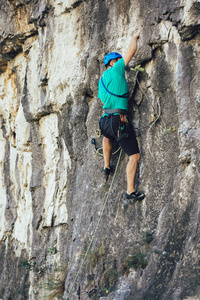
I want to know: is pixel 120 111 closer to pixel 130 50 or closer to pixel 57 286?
pixel 130 50

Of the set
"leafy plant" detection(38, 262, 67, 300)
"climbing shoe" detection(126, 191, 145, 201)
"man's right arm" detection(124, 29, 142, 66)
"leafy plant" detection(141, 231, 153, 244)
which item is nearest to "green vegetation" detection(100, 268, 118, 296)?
"leafy plant" detection(141, 231, 153, 244)

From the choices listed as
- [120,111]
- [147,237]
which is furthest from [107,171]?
[147,237]

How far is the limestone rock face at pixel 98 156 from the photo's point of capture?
21.7ft

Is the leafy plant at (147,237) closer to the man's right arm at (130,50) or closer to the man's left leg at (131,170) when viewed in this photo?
the man's left leg at (131,170)

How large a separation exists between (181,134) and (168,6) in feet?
7.12

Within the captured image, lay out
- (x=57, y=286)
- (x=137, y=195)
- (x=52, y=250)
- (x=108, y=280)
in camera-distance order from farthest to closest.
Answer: (x=52, y=250) < (x=57, y=286) < (x=137, y=195) < (x=108, y=280)

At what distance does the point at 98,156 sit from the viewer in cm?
873

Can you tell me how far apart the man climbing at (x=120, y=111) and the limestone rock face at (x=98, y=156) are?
19cm

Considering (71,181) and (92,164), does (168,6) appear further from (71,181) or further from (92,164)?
(71,181)

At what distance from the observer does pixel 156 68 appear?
304 inches

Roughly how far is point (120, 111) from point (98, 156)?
1.26 meters

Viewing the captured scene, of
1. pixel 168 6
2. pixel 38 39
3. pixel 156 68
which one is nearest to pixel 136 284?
pixel 156 68

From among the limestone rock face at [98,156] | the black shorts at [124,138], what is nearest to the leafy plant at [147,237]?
the limestone rock face at [98,156]

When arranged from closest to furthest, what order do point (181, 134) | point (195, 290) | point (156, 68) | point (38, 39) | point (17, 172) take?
point (195, 290), point (181, 134), point (156, 68), point (38, 39), point (17, 172)
